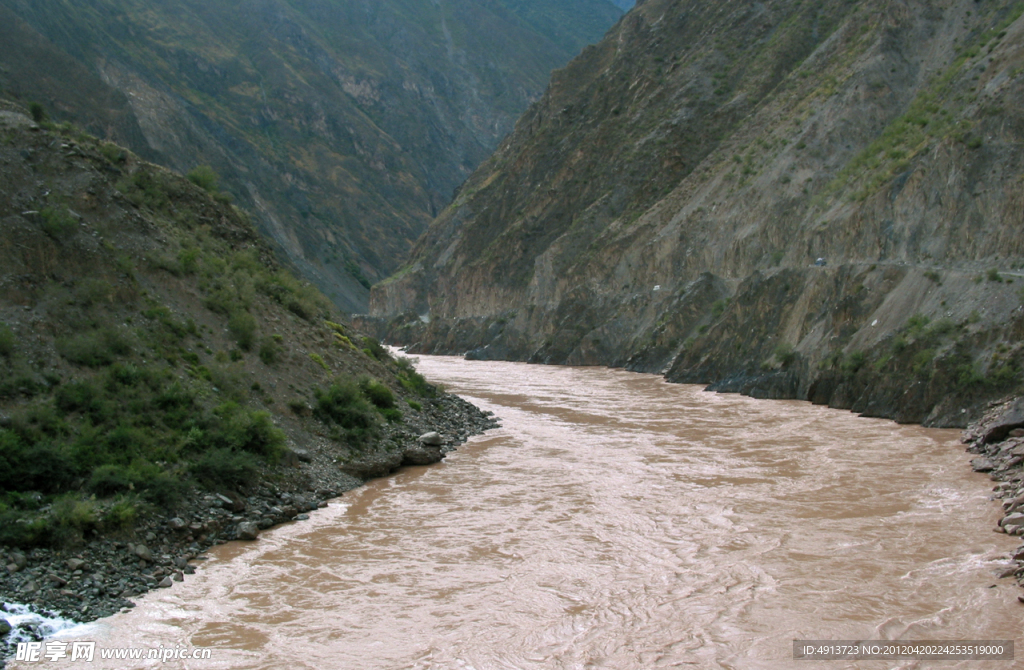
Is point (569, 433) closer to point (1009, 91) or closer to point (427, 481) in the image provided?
point (427, 481)

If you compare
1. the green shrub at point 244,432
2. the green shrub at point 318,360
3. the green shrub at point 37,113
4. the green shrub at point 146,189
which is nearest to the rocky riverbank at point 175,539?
the green shrub at point 244,432

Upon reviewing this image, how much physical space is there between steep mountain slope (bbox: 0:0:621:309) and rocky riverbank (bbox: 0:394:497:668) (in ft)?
214

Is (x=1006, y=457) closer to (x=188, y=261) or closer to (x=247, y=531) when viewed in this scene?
(x=247, y=531)

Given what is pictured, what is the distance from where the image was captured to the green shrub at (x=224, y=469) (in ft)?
50.3

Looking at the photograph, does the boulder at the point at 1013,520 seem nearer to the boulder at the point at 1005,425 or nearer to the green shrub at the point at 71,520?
the boulder at the point at 1005,425

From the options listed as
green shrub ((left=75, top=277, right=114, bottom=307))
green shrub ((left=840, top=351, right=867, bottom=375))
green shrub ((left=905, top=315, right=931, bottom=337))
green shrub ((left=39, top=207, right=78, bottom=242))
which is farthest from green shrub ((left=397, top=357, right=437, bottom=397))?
green shrub ((left=905, top=315, right=931, bottom=337))

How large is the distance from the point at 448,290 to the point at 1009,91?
73857 millimetres

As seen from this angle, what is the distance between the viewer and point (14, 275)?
54.7 feet

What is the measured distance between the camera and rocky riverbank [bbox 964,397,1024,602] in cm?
1291

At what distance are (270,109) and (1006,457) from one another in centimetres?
15067

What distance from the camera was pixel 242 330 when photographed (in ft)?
69.1

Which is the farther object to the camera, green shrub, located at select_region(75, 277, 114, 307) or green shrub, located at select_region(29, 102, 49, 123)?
green shrub, located at select_region(29, 102, 49, 123)

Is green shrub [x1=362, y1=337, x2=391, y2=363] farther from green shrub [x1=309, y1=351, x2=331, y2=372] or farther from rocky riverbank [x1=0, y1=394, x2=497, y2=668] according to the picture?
rocky riverbank [x1=0, y1=394, x2=497, y2=668]

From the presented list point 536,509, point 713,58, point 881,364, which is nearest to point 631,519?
point 536,509
